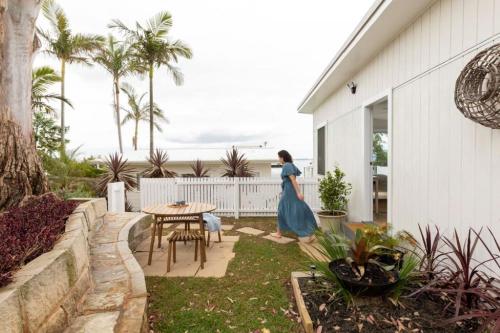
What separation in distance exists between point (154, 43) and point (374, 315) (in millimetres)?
12264

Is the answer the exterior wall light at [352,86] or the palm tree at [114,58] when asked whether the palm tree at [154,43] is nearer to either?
the palm tree at [114,58]

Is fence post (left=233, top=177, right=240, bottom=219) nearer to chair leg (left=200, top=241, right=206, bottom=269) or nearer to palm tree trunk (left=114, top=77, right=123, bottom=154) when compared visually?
chair leg (left=200, top=241, right=206, bottom=269)

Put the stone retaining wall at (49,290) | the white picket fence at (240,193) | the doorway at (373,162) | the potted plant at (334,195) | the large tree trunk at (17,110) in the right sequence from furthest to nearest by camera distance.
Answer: the white picket fence at (240,193) → the potted plant at (334,195) → the doorway at (373,162) → the large tree trunk at (17,110) → the stone retaining wall at (49,290)

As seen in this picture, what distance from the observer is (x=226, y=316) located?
8.79 ft

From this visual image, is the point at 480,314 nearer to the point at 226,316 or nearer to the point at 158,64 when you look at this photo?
the point at 226,316

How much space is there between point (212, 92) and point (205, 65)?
505 centimetres

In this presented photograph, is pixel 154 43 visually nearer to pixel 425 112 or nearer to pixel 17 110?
pixel 17 110

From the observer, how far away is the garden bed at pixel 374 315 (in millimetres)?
2164

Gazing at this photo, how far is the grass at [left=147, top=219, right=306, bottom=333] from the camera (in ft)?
8.29

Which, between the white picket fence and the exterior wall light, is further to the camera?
the white picket fence

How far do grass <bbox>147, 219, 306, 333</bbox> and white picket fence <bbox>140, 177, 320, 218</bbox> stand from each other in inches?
134

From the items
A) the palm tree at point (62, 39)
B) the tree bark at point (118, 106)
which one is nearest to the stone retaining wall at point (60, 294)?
the palm tree at point (62, 39)

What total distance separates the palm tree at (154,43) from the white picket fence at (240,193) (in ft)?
13.8

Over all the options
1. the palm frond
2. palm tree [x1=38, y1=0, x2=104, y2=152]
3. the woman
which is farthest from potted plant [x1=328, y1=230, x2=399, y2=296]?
palm tree [x1=38, y1=0, x2=104, y2=152]
